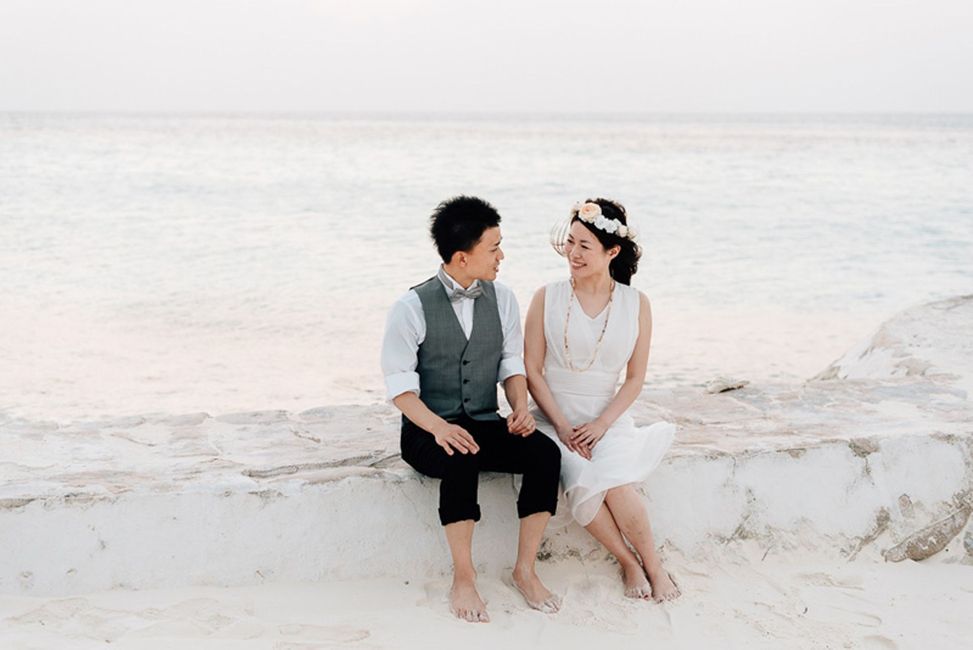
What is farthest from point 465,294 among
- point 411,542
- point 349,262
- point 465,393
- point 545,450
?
point 349,262

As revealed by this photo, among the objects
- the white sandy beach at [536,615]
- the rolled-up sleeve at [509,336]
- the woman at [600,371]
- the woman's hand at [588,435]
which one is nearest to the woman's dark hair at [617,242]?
the woman at [600,371]

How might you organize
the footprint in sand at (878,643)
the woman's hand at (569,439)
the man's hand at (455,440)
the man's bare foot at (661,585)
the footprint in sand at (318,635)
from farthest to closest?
the woman's hand at (569,439) → the man's bare foot at (661,585) → the man's hand at (455,440) → the footprint in sand at (878,643) → the footprint in sand at (318,635)

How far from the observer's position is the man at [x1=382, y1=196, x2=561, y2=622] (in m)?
2.97

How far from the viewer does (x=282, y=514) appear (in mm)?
3105

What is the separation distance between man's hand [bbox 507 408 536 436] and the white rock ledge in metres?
0.21

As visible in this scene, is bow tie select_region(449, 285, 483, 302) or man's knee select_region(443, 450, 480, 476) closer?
man's knee select_region(443, 450, 480, 476)

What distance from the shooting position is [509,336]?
10.7 feet

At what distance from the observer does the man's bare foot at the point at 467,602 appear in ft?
9.48

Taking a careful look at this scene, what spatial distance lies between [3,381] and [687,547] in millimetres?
5298

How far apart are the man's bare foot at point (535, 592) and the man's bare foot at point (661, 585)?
30cm

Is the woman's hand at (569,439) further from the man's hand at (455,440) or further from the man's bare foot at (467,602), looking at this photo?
the man's bare foot at (467,602)

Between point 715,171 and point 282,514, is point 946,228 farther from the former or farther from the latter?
point 282,514

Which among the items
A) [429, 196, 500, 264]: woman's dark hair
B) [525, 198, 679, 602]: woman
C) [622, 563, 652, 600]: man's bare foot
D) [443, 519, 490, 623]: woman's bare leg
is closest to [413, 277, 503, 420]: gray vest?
[429, 196, 500, 264]: woman's dark hair

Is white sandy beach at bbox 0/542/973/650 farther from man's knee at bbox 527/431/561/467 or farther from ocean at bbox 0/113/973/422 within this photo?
ocean at bbox 0/113/973/422
